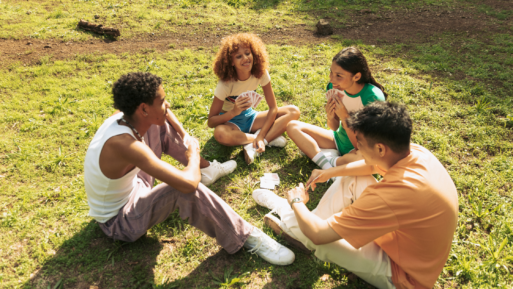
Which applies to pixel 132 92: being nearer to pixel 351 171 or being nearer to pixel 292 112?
pixel 351 171

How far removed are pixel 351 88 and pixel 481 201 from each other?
2.00 m

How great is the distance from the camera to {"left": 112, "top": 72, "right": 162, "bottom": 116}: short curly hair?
2.53m

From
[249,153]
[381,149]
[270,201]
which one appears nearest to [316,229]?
[381,149]

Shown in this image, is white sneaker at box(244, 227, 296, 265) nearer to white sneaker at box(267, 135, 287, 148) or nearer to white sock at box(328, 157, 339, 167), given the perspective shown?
white sock at box(328, 157, 339, 167)

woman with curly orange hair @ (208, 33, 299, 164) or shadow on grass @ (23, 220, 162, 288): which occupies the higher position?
woman with curly orange hair @ (208, 33, 299, 164)

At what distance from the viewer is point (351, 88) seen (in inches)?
145

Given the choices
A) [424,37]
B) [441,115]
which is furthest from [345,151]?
[424,37]

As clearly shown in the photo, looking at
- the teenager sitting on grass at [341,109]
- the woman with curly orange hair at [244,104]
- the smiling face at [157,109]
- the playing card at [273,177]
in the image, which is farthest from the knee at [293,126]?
the smiling face at [157,109]

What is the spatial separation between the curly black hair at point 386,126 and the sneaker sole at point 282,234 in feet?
4.27

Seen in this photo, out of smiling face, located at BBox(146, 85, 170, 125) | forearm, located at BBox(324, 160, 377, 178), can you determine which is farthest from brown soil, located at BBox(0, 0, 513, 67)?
forearm, located at BBox(324, 160, 377, 178)

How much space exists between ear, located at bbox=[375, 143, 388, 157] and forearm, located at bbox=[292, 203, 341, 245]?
653 mm

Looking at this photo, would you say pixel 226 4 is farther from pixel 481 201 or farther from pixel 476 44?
pixel 481 201

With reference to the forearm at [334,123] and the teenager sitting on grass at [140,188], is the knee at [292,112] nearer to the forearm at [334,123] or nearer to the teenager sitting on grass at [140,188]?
the forearm at [334,123]

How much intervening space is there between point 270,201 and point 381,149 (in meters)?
1.51
